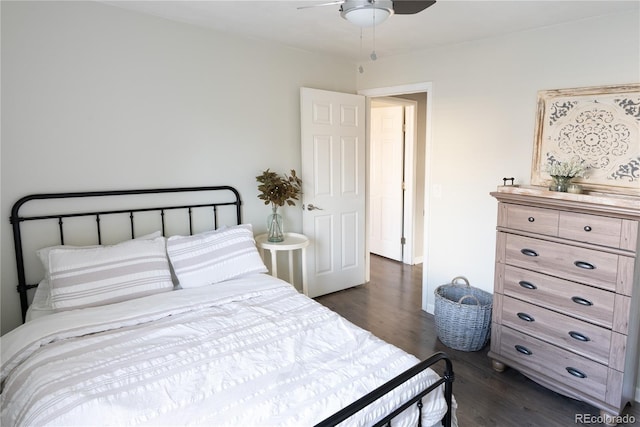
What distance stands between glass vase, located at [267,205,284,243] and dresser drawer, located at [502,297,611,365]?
5.97 feet

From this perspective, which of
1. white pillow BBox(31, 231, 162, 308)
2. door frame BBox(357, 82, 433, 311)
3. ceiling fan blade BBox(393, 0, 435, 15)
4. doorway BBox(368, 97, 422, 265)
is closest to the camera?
ceiling fan blade BBox(393, 0, 435, 15)

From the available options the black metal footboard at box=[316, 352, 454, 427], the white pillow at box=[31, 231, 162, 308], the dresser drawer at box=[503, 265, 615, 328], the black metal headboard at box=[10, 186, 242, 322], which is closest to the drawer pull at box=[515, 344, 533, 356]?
the dresser drawer at box=[503, 265, 615, 328]

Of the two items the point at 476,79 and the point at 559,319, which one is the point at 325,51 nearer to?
the point at 476,79

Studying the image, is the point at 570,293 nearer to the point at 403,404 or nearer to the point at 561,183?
the point at 561,183

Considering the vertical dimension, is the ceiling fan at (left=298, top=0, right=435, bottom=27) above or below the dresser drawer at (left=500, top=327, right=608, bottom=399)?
above

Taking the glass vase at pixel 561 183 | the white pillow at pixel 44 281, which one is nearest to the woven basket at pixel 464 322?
the glass vase at pixel 561 183

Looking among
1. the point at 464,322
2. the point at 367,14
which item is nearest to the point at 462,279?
the point at 464,322

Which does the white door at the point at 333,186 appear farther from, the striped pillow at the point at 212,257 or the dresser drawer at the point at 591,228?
the dresser drawer at the point at 591,228

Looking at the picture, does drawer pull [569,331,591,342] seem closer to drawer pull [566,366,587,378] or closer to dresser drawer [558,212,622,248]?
drawer pull [566,366,587,378]

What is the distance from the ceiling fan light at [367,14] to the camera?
164 cm

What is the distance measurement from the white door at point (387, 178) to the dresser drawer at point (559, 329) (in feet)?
8.79

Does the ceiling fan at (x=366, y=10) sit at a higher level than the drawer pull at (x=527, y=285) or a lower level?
higher

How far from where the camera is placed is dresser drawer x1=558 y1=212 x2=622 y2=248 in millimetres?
2139

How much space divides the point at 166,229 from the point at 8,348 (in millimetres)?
1312
